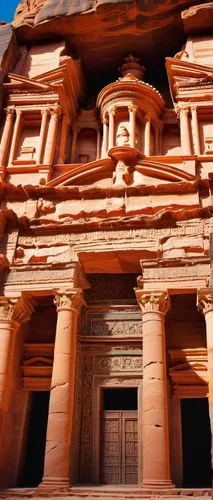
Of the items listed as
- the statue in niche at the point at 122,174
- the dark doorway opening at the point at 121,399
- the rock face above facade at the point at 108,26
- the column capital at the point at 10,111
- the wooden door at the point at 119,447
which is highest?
the rock face above facade at the point at 108,26

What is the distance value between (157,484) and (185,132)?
10337 mm

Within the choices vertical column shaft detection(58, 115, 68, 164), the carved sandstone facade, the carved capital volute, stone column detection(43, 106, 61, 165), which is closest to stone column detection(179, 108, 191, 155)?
the carved sandstone facade

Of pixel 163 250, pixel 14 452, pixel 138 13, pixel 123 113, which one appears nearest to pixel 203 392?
pixel 163 250

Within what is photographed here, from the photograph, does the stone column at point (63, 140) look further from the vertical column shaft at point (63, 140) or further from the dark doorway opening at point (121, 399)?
the dark doorway opening at point (121, 399)

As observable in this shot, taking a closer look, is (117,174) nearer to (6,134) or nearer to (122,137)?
(122,137)

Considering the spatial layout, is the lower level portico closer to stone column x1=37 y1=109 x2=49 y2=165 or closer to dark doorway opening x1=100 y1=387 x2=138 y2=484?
dark doorway opening x1=100 y1=387 x2=138 y2=484

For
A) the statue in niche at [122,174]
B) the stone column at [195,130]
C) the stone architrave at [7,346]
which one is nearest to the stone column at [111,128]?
the statue in niche at [122,174]

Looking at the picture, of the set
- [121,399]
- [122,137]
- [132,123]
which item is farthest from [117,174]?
[121,399]

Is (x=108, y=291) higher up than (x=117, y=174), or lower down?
lower down

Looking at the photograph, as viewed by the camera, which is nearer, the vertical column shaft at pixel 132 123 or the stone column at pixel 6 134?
the stone column at pixel 6 134

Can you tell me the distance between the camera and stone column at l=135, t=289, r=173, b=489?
9797 millimetres

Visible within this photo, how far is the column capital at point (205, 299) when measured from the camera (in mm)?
11055

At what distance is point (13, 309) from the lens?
12.1 m

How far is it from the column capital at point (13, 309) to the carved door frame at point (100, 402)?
2.88 meters
